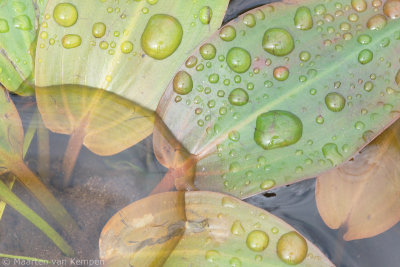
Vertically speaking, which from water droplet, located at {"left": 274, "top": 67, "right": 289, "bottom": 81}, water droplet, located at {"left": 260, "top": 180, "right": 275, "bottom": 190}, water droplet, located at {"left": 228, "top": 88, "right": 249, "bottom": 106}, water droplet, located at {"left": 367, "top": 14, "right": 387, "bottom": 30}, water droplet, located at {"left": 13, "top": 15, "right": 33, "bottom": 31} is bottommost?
water droplet, located at {"left": 260, "top": 180, "right": 275, "bottom": 190}

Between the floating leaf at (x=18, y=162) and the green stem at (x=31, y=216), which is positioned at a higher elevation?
the floating leaf at (x=18, y=162)

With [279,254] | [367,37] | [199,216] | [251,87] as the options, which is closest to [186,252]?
[199,216]

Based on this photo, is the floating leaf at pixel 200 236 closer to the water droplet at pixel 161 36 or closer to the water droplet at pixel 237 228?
the water droplet at pixel 237 228

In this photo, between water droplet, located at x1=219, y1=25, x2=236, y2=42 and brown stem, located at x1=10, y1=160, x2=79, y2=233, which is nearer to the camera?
water droplet, located at x1=219, y1=25, x2=236, y2=42

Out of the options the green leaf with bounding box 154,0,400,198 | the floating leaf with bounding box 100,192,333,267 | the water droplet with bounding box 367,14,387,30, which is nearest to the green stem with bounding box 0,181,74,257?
the floating leaf with bounding box 100,192,333,267

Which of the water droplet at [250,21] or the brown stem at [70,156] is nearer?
the water droplet at [250,21]

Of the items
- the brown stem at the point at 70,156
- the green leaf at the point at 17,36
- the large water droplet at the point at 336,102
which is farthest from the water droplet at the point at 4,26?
the large water droplet at the point at 336,102

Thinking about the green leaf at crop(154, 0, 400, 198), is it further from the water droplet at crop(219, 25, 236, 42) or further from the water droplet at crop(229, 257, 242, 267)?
the water droplet at crop(229, 257, 242, 267)

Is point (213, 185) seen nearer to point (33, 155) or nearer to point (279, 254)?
point (279, 254)
